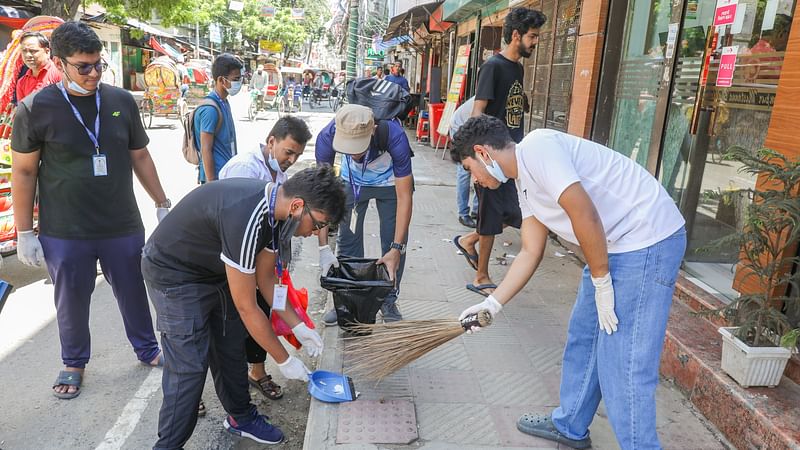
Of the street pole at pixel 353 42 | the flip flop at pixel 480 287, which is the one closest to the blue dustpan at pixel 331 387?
the flip flop at pixel 480 287

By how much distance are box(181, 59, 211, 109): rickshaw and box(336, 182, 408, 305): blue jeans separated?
16958 mm

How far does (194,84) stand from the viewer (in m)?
20.6

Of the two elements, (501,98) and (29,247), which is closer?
(29,247)

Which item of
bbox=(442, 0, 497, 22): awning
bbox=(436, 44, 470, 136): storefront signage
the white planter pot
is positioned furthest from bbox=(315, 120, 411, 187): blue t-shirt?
bbox=(442, 0, 497, 22): awning

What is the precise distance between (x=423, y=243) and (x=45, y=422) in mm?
3850

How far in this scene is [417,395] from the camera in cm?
306

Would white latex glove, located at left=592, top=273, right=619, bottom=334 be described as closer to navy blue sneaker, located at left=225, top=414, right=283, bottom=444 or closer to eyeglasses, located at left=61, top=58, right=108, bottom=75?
navy blue sneaker, located at left=225, top=414, right=283, bottom=444

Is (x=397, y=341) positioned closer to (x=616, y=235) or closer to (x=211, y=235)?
(x=211, y=235)

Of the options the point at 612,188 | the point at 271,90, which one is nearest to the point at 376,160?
the point at 612,188

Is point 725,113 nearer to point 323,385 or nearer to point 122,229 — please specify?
point 323,385

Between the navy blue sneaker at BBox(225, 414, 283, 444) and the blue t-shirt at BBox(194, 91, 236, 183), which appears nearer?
the navy blue sneaker at BBox(225, 414, 283, 444)

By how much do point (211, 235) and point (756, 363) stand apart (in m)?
2.55

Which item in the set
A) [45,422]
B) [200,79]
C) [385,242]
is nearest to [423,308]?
[385,242]

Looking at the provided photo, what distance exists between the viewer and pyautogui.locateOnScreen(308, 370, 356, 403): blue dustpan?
2.84m
